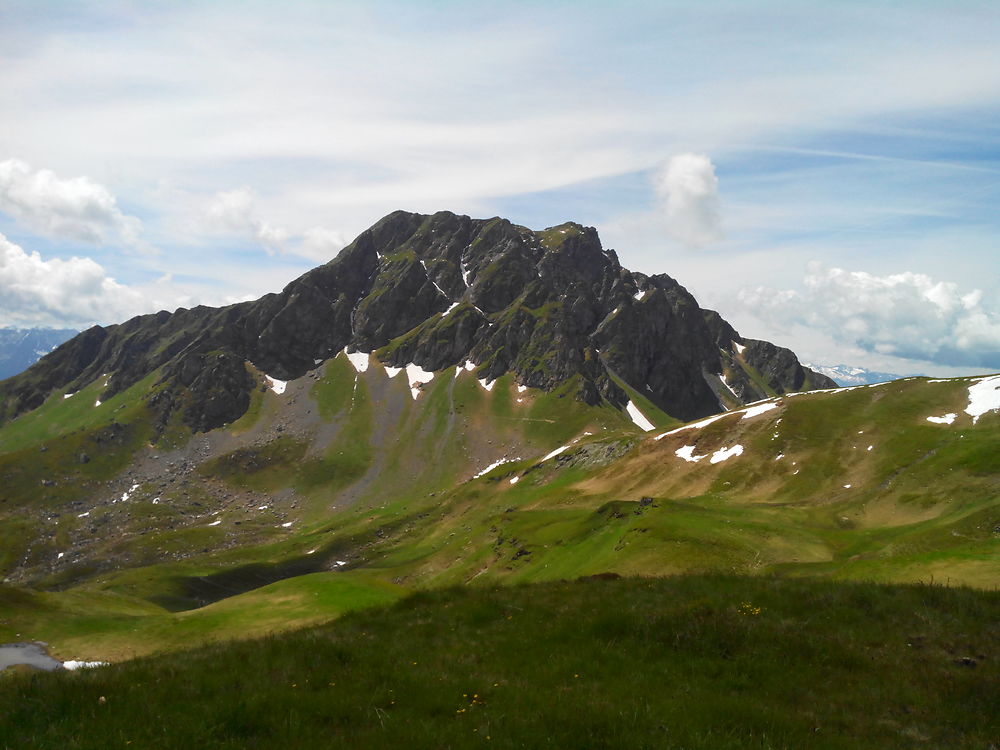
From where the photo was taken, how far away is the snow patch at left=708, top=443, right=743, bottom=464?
104 metres

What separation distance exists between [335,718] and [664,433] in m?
126

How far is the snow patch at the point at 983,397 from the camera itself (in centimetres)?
9000

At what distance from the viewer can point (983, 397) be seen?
310ft

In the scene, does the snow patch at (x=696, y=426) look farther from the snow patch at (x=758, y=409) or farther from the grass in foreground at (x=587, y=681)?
the grass in foreground at (x=587, y=681)

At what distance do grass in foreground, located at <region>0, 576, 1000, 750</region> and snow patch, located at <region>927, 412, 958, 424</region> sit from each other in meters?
90.6

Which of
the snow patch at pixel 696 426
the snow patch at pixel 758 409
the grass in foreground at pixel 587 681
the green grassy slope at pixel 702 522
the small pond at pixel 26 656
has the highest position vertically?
the grass in foreground at pixel 587 681

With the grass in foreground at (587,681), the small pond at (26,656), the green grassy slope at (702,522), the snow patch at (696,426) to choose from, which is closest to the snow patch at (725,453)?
the green grassy slope at (702,522)

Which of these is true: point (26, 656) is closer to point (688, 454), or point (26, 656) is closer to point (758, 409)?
point (688, 454)

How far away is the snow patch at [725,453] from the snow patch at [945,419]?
1128 inches

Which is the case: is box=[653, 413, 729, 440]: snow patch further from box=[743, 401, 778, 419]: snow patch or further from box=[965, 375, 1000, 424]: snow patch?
box=[965, 375, 1000, 424]: snow patch

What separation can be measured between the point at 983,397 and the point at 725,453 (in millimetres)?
39827

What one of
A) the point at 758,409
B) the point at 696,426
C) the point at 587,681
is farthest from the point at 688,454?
the point at 587,681

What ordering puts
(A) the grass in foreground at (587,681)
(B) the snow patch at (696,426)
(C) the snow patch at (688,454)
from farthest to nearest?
(B) the snow patch at (696,426) < (C) the snow patch at (688,454) < (A) the grass in foreground at (587,681)

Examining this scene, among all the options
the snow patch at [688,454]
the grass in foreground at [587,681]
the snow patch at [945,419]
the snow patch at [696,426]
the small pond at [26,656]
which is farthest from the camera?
the snow patch at [696,426]
